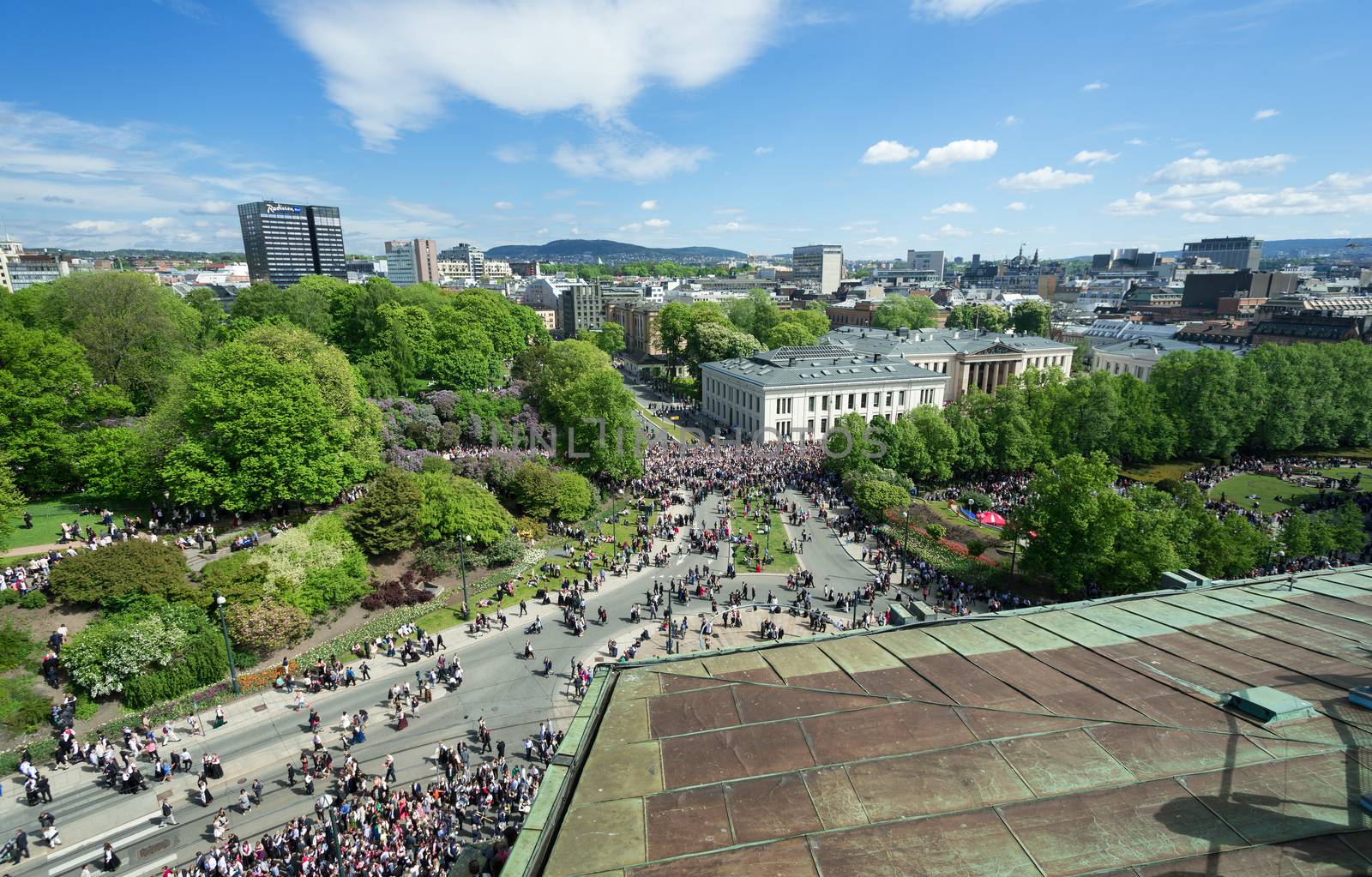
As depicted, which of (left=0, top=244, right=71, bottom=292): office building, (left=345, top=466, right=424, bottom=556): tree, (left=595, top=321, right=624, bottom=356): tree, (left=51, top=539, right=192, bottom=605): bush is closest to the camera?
(left=51, top=539, right=192, bottom=605): bush

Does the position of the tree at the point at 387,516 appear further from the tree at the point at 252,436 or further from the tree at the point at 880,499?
the tree at the point at 880,499

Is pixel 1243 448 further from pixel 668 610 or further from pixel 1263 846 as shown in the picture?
pixel 1263 846

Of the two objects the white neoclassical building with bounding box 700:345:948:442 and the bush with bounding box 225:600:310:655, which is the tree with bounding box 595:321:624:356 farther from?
the bush with bounding box 225:600:310:655

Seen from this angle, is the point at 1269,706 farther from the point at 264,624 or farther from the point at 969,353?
the point at 969,353

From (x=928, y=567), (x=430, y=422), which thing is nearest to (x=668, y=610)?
(x=928, y=567)

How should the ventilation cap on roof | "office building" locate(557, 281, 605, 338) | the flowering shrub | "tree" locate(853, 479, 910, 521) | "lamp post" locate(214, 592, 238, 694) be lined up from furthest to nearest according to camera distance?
"office building" locate(557, 281, 605, 338) → "tree" locate(853, 479, 910, 521) → "lamp post" locate(214, 592, 238, 694) → the flowering shrub → the ventilation cap on roof

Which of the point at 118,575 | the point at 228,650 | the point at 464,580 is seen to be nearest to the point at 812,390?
the point at 464,580

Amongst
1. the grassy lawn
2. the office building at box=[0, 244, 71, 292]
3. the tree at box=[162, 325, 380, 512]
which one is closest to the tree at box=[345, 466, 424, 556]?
the tree at box=[162, 325, 380, 512]
